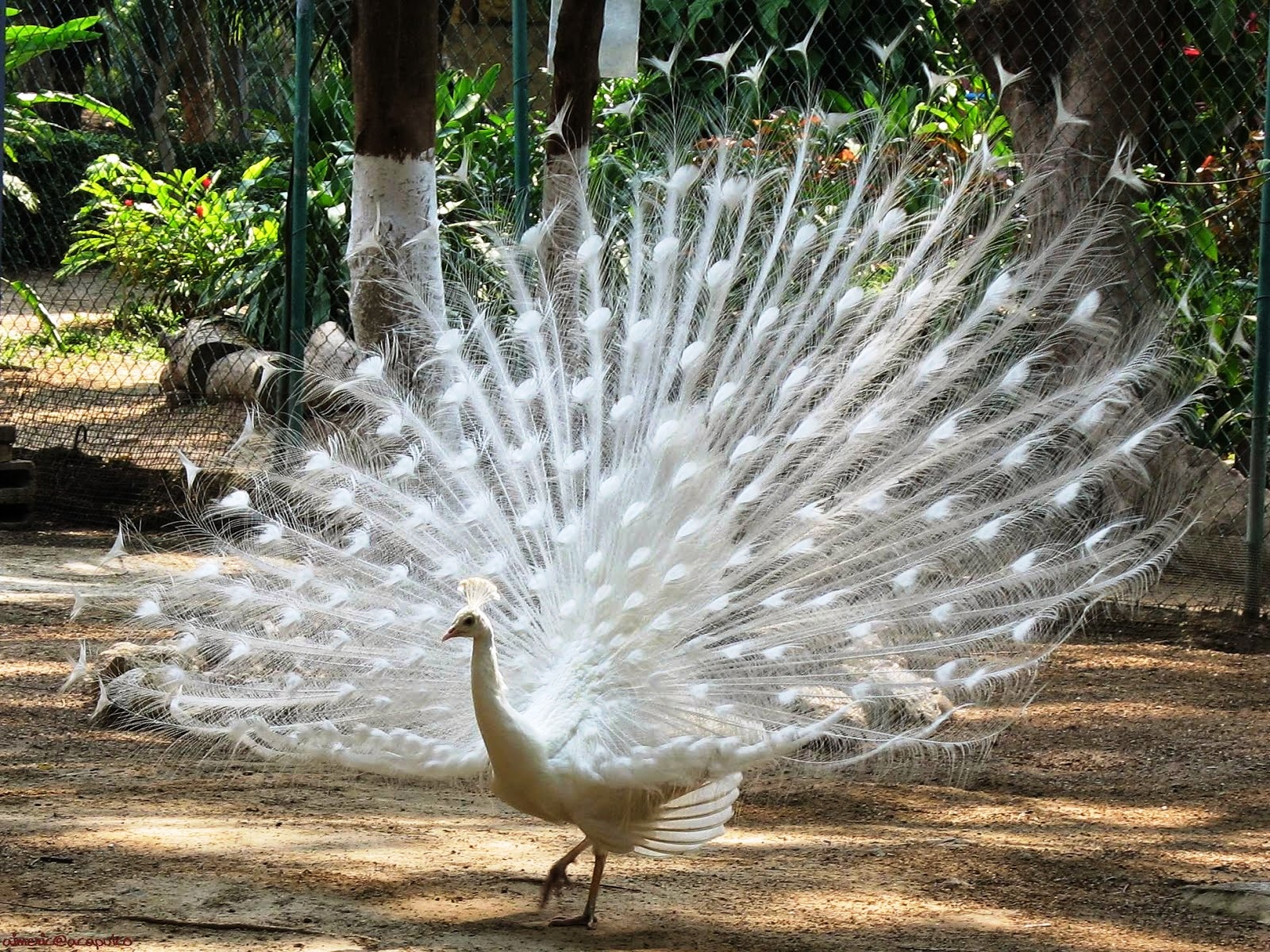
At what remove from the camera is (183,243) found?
13211 millimetres

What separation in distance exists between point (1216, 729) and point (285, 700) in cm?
333

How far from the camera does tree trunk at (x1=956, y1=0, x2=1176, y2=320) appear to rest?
7.09 meters

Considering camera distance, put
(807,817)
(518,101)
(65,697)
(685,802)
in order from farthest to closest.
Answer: (518,101), (65,697), (807,817), (685,802)

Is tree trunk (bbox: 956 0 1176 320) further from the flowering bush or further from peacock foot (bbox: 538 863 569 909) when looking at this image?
the flowering bush

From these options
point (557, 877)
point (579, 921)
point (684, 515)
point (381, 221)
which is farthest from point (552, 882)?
point (381, 221)

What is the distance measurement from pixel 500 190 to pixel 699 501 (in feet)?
23.0

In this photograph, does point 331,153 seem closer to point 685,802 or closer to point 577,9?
point 577,9

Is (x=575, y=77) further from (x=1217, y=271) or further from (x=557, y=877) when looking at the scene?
(x=557, y=877)

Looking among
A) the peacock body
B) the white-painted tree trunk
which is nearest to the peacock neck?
the peacock body

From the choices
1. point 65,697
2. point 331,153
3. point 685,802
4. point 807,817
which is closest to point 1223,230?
point 807,817

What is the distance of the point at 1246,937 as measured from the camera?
136 inches

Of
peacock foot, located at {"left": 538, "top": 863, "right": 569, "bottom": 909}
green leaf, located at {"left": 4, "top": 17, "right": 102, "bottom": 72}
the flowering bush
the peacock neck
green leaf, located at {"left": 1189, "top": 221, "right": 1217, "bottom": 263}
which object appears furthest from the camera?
the flowering bush

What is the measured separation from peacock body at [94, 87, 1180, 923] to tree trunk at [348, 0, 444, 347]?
1.96 meters

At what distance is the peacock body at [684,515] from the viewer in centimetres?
374
